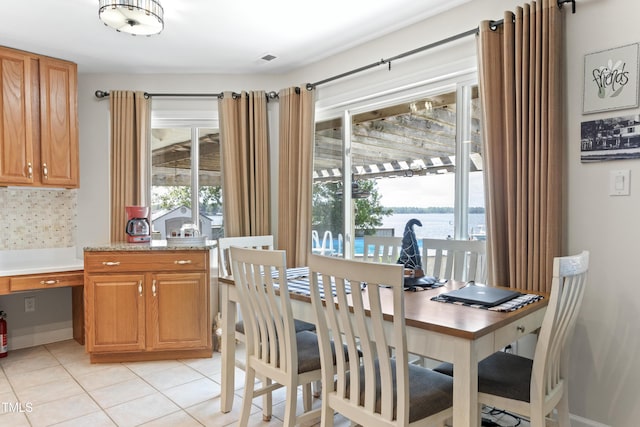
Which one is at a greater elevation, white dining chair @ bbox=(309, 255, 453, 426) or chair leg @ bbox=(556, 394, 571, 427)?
white dining chair @ bbox=(309, 255, 453, 426)

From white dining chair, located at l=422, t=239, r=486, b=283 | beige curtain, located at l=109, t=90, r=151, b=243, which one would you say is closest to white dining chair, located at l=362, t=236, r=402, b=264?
white dining chair, located at l=422, t=239, r=486, b=283

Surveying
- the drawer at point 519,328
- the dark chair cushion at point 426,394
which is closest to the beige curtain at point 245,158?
the dark chair cushion at point 426,394

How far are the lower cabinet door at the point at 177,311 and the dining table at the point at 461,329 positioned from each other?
59.8 inches

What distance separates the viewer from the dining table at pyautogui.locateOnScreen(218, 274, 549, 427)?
4.52 ft

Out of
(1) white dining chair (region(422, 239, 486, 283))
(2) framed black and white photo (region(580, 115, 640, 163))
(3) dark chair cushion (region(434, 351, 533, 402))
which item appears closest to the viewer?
(3) dark chair cushion (region(434, 351, 533, 402))

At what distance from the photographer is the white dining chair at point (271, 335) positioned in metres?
1.82

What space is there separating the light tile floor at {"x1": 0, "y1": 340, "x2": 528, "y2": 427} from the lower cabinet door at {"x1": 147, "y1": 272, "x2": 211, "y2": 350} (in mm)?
171

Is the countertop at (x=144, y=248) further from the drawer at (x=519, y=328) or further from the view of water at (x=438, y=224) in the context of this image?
the drawer at (x=519, y=328)

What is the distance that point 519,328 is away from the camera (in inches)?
64.2

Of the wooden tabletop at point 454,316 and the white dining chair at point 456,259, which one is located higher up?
the white dining chair at point 456,259

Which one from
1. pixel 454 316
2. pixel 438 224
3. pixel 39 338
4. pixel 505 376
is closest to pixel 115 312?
pixel 39 338

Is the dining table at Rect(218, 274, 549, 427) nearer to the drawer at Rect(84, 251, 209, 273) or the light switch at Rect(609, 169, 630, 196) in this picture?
the light switch at Rect(609, 169, 630, 196)

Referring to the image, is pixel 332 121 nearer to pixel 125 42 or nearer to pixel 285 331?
pixel 125 42

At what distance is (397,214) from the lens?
328 centimetres
